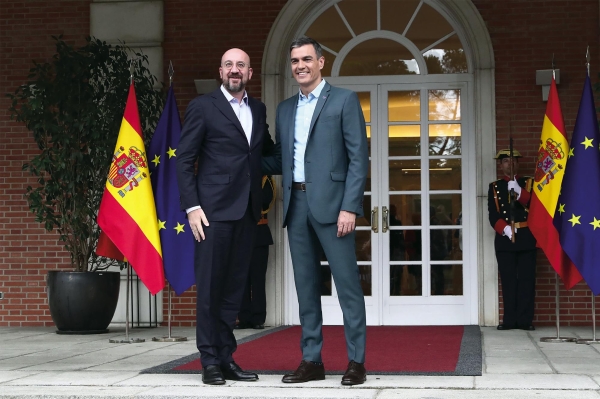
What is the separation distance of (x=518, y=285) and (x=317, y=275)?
405cm

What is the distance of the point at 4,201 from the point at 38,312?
1.12 m

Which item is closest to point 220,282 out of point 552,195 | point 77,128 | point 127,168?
point 127,168

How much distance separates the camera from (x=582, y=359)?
18.5ft

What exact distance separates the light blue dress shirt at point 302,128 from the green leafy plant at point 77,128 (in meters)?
3.43

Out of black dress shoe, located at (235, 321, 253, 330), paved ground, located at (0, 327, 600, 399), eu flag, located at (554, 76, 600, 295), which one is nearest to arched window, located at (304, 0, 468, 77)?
eu flag, located at (554, 76, 600, 295)

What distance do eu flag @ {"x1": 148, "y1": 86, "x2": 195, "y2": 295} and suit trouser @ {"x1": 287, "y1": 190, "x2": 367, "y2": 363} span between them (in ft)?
8.69

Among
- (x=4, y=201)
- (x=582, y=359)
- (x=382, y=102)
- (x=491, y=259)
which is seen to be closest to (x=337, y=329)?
(x=491, y=259)

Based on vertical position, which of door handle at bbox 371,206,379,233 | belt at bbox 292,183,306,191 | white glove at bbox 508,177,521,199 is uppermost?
white glove at bbox 508,177,521,199

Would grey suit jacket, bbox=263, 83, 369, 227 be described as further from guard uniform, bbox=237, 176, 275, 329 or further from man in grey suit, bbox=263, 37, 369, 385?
guard uniform, bbox=237, 176, 275, 329

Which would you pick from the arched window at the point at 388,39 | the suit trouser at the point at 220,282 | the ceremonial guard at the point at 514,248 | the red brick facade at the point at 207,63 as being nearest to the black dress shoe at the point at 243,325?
the red brick facade at the point at 207,63

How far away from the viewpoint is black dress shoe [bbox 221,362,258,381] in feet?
15.0

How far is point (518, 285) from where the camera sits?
815 cm

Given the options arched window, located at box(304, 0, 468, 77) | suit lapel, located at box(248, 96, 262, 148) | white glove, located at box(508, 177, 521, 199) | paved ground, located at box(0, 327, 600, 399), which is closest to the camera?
paved ground, located at box(0, 327, 600, 399)

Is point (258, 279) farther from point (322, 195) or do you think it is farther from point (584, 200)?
point (322, 195)
